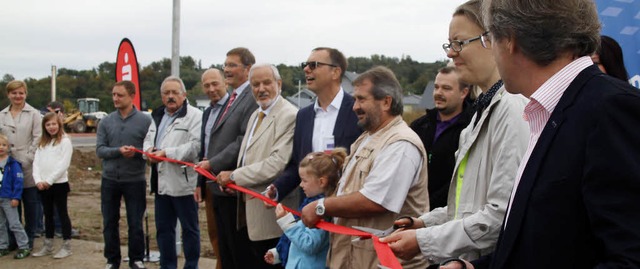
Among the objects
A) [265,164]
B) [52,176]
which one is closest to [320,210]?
[265,164]

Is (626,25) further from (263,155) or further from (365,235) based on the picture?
(263,155)

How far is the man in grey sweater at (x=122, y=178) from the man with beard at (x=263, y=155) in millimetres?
2024

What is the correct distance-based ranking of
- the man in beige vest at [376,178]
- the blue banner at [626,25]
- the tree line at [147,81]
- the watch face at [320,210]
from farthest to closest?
the tree line at [147,81] → the blue banner at [626,25] → the watch face at [320,210] → the man in beige vest at [376,178]

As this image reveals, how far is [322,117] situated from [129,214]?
336cm

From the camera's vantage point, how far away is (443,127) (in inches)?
192

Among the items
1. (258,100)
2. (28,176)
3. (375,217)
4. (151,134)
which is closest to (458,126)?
(375,217)

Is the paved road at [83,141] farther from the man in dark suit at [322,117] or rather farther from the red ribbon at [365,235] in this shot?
the man in dark suit at [322,117]

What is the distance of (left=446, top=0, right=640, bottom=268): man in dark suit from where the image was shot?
1.37 m

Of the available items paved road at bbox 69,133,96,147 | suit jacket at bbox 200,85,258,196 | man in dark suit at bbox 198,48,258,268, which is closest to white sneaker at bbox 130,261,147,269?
man in dark suit at bbox 198,48,258,268

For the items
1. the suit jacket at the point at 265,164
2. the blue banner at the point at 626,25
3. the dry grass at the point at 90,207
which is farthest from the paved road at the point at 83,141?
the blue banner at the point at 626,25

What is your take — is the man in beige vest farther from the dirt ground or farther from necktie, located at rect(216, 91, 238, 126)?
the dirt ground

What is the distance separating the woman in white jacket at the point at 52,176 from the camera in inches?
305

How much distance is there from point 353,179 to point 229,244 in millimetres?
2520

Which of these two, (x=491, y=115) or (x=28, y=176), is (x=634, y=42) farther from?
(x=28, y=176)
